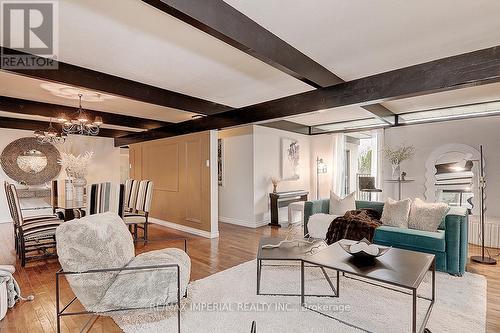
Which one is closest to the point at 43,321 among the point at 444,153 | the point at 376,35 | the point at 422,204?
the point at 376,35

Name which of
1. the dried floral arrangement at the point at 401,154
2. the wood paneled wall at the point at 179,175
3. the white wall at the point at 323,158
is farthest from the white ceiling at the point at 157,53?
the white wall at the point at 323,158

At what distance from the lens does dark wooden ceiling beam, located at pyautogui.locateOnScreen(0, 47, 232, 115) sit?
277cm

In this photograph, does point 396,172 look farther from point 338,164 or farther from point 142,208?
point 142,208

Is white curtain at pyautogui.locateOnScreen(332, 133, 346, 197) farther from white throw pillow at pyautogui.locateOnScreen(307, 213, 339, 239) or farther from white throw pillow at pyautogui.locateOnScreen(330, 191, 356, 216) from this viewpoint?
white throw pillow at pyautogui.locateOnScreen(307, 213, 339, 239)

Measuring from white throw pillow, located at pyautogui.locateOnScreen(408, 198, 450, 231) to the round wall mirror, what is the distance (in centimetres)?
814

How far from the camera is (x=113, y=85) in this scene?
3236mm

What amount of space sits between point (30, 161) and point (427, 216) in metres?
8.59

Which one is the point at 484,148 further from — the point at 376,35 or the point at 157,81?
the point at 157,81

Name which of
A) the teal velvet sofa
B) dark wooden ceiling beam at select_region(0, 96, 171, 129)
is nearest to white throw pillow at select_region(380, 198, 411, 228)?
the teal velvet sofa

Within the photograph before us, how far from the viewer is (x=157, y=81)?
135 inches

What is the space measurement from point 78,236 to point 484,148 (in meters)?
6.41

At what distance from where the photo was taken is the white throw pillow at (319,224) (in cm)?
421

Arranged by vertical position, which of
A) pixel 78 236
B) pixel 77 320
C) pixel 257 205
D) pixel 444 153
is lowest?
pixel 77 320

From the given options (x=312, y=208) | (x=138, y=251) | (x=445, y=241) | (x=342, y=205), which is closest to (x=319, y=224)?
(x=312, y=208)
